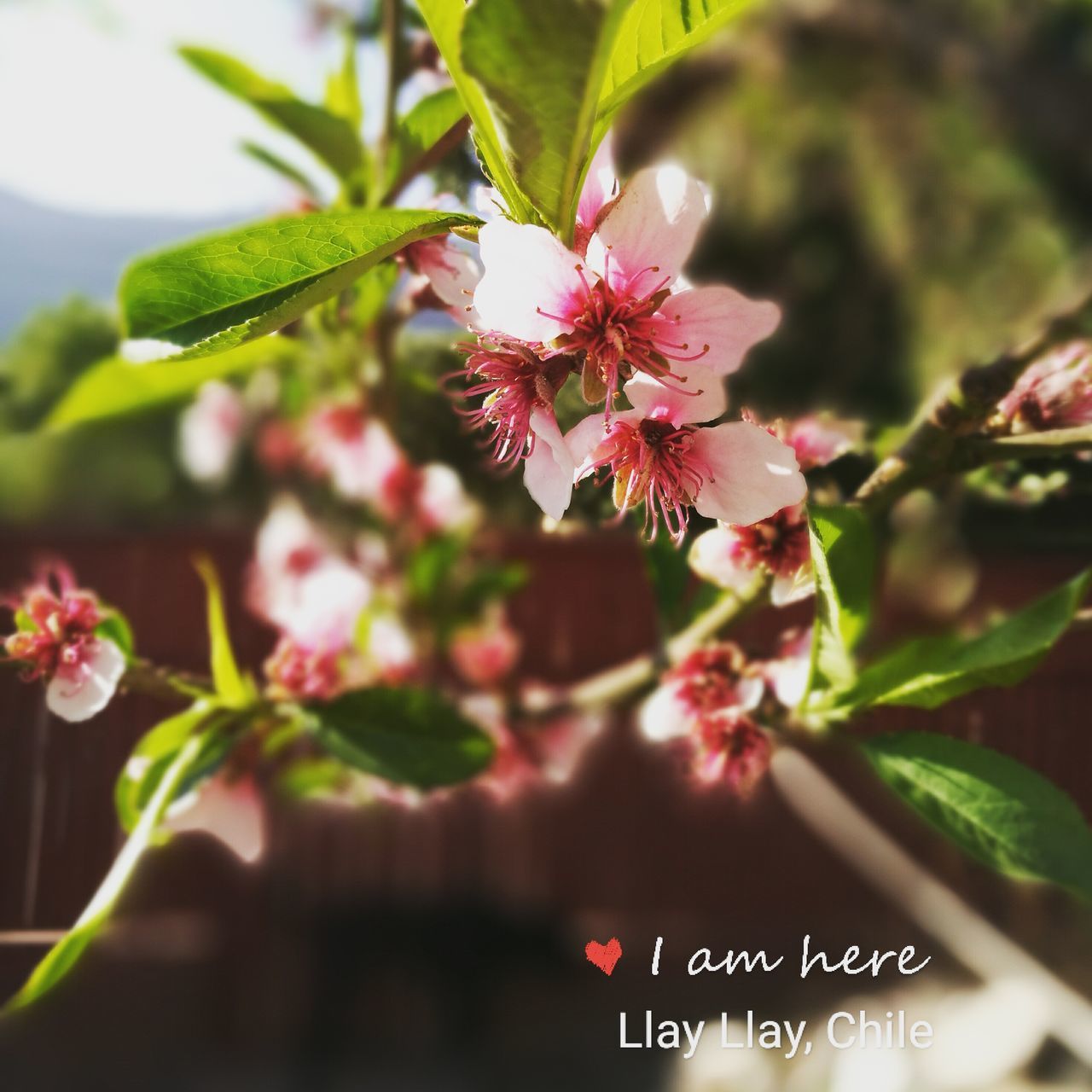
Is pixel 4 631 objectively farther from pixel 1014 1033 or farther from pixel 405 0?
pixel 1014 1033

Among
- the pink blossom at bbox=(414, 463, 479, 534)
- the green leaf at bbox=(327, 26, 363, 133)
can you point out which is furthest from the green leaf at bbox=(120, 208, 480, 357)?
the pink blossom at bbox=(414, 463, 479, 534)

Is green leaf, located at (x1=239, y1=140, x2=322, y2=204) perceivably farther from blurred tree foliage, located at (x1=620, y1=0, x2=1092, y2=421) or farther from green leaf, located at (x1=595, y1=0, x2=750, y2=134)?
blurred tree foliage, located at (x1=620, y1=0, x2=1092, y2=421)

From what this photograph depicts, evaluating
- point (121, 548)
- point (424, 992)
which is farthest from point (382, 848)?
point (121, 548)

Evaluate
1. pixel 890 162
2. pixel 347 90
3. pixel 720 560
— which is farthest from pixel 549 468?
pixel 890 162

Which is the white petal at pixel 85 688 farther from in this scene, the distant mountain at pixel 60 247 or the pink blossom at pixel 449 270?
the distant mountain at pixel 60 247

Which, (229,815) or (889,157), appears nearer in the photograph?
(229,815)

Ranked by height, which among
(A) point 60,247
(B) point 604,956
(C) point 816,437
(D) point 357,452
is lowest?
(B) point 604,956

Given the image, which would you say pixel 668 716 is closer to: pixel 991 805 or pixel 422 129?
pixel 991 805
